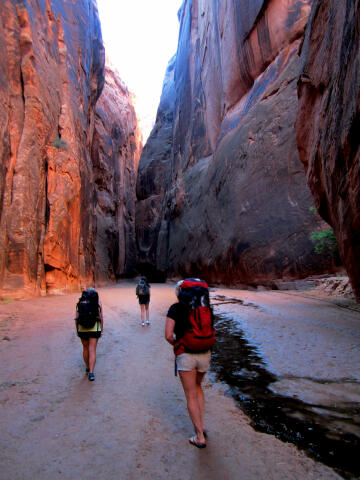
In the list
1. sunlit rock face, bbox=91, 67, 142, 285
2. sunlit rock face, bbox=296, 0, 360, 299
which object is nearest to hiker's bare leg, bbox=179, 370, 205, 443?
sunlit rock face, bbox=296, 0, 360, 299

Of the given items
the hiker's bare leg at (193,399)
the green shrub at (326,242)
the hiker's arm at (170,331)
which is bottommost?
the hiker's bare leg at (193,399)

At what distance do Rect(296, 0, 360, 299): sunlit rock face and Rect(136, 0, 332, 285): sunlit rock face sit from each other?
21.5ft

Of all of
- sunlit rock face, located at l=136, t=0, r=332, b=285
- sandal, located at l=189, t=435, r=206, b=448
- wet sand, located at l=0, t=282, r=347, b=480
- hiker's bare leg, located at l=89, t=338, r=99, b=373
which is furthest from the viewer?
sunlit rock face, located at l=136, t=0, r=332, b=285

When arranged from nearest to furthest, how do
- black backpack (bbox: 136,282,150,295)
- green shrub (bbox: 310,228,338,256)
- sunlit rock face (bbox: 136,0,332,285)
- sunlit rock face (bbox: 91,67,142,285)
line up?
black backpack (bbox: 136,282,150,295), green shrub (bbox: 310,228,338,256), sunlit rock face (bbox: 136,0,332,285), sunlit rock face (bbox: 91,67,142,285)

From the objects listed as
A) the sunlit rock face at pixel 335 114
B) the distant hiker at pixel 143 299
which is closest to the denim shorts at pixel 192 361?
the sunlit rock face at pixel 335 114

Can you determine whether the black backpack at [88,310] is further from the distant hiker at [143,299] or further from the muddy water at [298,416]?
the distant hiker at [143,299]

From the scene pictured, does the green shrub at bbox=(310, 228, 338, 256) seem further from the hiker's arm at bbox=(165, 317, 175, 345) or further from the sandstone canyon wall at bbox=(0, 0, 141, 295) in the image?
the sandstone canyon wall at bbox=(0, 0, 141, 295)

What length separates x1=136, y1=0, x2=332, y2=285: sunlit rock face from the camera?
17.4 metres

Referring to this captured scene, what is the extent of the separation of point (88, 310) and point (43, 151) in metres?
16.0

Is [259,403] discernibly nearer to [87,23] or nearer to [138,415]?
[138,415]

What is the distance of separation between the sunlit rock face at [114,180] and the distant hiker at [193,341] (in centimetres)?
2793

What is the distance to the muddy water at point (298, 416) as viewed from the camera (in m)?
2.62

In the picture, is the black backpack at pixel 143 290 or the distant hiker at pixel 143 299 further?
the black backpack at pixel 143 290

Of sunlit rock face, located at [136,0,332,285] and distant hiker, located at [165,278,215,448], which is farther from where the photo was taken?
sunlit rock face, located at [136,0,332,285]
